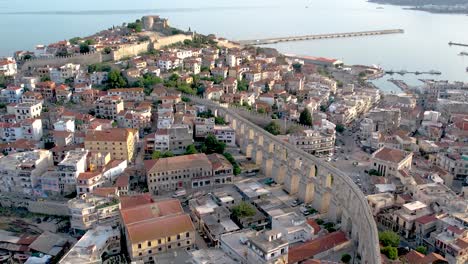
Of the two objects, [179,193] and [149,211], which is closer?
[149,211]

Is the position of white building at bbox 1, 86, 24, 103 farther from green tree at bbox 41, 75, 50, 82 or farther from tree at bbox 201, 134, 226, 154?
tree at bbox 201, 134, 226, 154

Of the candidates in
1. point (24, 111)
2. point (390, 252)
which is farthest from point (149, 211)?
point (24, 111)

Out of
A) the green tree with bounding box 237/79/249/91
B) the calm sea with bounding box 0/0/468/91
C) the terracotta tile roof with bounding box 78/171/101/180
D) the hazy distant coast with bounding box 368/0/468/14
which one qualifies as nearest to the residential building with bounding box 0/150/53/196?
the terracotta tile roof with bounding box 78/171/101/180

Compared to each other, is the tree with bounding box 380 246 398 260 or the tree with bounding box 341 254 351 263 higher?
the tree with bounding box 380 246 398 260

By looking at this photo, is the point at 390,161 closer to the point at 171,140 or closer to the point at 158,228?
the point at 171,140

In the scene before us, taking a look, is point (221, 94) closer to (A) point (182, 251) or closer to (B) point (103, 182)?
(B) point (103, 182)

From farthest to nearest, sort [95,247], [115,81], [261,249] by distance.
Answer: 1. [115,81]
2. [95,247]
3. [261,249]
